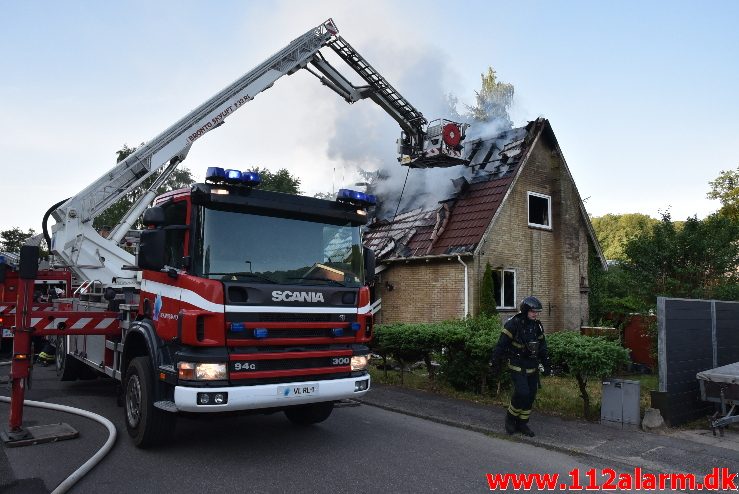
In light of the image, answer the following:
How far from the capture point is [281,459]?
18.4 feet

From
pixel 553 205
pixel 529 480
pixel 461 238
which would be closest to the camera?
pixel 529 480

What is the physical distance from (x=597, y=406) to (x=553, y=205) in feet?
32.6

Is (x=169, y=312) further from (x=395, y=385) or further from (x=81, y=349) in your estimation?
(x=395, y=385)

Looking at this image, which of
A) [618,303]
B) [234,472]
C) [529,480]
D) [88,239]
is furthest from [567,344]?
[618,303]

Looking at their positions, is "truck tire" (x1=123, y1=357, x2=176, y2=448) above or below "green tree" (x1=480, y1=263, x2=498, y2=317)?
below

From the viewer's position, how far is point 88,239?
33.7 ft

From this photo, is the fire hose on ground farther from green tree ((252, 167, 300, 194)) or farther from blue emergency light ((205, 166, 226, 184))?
green tree ((252, 167, 300, 194))

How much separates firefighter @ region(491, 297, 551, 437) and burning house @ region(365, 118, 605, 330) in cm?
708

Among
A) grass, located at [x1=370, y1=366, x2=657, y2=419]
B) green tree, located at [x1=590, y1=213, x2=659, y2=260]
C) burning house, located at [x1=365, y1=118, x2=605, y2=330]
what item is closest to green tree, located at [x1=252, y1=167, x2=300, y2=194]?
burning house, located at [x1=365, y1=118, x2=605, y2=330]

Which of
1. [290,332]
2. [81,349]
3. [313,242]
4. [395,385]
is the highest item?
[313,242]

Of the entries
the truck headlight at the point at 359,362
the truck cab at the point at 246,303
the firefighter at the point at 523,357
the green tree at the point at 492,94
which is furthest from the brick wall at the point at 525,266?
the green tree at the point at 492,94

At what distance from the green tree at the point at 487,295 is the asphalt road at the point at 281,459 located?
6721mm

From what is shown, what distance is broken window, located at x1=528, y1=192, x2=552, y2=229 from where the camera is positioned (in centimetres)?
1667

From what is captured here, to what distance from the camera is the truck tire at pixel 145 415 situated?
5543 millimetres
